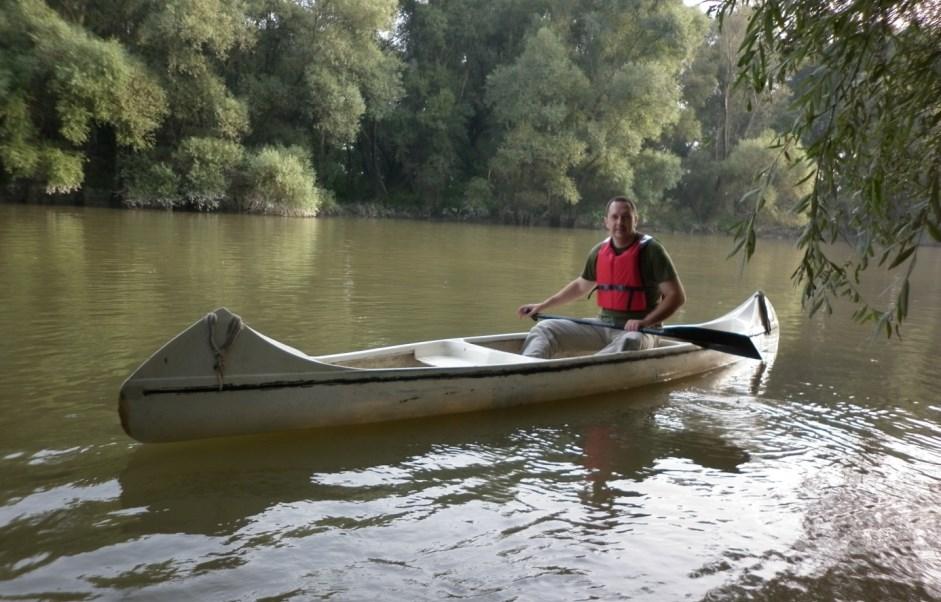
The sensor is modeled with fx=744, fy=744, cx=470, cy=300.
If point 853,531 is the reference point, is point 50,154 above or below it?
above

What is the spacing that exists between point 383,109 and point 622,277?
2646 cm

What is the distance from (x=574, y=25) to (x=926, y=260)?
1778cm

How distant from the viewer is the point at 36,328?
628 cm

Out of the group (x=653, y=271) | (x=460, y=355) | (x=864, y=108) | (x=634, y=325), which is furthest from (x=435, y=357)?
(x=864, y=108)

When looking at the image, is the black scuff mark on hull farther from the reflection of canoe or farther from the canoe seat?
the canoe seat

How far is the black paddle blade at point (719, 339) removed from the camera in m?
5.79

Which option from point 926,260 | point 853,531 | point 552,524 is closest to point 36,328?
point 552,524

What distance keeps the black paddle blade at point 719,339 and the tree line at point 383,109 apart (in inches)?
623

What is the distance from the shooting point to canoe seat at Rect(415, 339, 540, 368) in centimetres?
521

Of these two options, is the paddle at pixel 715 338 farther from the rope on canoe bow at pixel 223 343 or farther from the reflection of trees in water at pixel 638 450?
the rope on canoe bow at pixel 223 343

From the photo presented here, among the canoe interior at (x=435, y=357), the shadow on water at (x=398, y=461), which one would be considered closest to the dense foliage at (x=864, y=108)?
the shadow on water at (x=398, y=461)

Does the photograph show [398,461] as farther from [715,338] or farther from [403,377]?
[715,338]

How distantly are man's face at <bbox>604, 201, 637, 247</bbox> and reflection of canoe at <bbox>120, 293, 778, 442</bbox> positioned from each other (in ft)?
2.88

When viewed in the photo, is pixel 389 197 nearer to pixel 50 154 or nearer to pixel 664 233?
pixel 664 233
